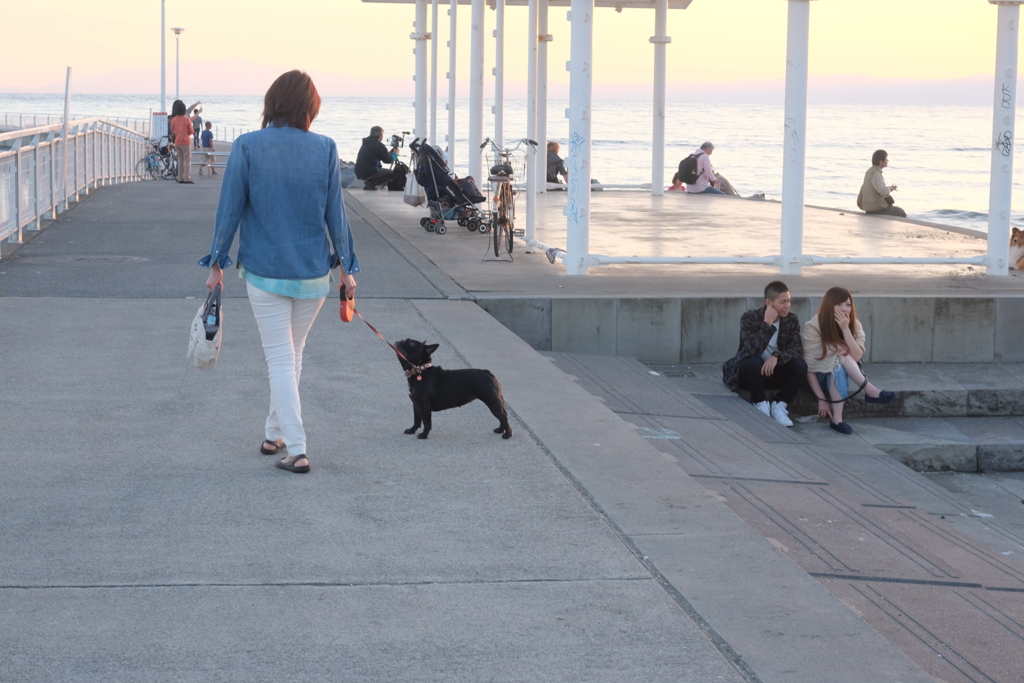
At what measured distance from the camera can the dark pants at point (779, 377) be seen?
9.23m

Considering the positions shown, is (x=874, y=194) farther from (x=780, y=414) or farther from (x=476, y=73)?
(x=780, y=414)

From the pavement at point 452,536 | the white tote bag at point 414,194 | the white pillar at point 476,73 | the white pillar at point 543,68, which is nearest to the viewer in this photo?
the pavement at point 452,536

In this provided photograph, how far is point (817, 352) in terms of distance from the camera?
9281 millimetres

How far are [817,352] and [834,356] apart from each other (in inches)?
5.0

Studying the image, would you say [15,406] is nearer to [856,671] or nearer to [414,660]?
[414,660]

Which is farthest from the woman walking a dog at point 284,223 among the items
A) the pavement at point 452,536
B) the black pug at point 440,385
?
the black pug at point 440,385

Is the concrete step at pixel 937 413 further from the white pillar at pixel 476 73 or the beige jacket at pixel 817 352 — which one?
the white pillar at pixel 476 73

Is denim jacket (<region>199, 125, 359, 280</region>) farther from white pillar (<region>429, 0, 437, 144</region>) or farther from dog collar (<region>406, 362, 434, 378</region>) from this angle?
white pillar (<region>429, 0, 437, 144</region>)

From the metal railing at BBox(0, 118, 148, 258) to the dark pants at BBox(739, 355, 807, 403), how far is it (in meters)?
Answer: 7.53

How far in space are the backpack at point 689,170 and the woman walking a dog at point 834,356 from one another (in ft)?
50.7

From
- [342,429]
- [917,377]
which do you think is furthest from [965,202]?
[342,429]

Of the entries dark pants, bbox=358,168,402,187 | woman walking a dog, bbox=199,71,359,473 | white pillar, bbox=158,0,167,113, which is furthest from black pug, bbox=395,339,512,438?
white pillar, bbox=158,0,167,113

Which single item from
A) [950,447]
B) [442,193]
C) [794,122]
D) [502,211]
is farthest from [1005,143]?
[442,193]

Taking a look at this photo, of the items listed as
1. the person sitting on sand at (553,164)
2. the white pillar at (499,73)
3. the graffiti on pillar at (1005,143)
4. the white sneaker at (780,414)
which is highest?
the white pillar at (499,73)
